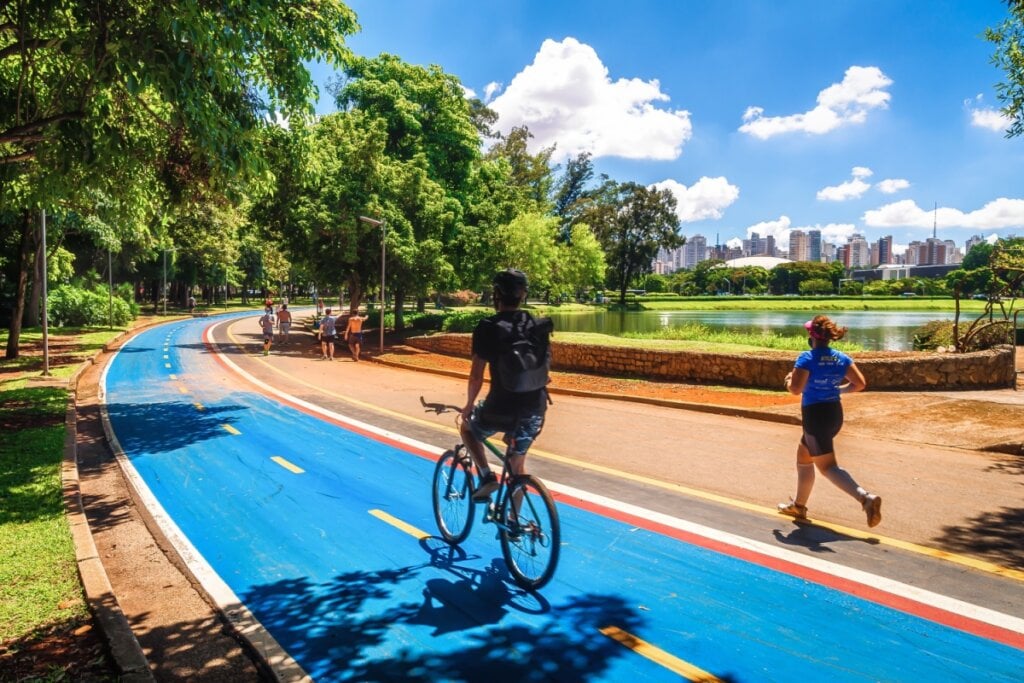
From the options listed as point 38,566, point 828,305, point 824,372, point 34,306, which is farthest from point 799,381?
point 828,305

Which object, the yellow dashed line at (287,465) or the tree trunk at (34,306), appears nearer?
the yellow dashed line at (287,465)

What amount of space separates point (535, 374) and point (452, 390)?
12230mm

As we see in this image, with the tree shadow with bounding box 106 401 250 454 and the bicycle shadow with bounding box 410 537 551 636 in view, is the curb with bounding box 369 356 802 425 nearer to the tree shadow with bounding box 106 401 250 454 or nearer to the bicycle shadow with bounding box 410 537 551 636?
the tree shadow with bounding box 106 401 250 454

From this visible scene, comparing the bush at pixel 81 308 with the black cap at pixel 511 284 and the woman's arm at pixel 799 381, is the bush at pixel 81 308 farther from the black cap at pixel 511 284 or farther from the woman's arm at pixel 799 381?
the woman's arm at pixel 799 381

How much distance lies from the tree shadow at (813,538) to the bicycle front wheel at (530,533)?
243cm

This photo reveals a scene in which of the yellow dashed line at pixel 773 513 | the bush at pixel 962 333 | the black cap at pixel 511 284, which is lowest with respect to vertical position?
the yellow dashed line at pixel 773 513

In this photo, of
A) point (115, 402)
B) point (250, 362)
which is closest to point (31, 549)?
point (115, 402)

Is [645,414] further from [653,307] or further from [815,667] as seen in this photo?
[653,307]

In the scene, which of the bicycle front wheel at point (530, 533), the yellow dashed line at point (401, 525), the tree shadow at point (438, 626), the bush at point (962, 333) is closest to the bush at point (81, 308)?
the yellow dashed line at point (401, 525)

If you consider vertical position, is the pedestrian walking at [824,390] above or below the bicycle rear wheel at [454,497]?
above

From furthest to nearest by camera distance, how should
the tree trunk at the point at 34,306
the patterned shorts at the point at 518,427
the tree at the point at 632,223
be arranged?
the tree at the point at 632,223 < the tree trunk at the point at 34,306 < the patterned shorts at the point at 518,427

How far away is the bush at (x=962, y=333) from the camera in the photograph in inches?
701

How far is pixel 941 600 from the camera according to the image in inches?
178

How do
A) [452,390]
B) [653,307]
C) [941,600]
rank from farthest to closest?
1. [653,307]
2. [452,390]
3. [941,600]
